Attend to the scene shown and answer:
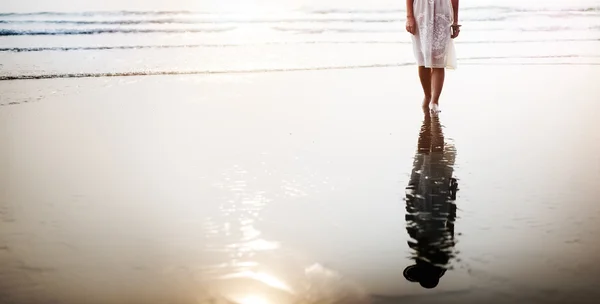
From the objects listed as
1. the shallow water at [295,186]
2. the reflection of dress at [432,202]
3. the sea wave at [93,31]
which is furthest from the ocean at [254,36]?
the reflection of dress at [432,202]

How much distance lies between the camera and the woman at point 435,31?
375cm

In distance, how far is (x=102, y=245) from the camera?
1659 millimetres

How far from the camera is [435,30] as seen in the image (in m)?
3.78

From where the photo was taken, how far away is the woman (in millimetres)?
3750

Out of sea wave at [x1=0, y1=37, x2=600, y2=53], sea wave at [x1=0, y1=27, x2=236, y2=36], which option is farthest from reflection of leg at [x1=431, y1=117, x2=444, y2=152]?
sea wave at [x1=0, y1=27, x2=236, y2=36]

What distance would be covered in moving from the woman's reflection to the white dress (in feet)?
2.90

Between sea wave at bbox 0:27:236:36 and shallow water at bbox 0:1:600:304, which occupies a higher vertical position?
sea wave at bbox 0:27:236:36

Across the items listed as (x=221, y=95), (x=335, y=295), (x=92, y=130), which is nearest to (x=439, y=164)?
(x=335, y=295)

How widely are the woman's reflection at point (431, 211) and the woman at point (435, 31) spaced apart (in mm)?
A: 847

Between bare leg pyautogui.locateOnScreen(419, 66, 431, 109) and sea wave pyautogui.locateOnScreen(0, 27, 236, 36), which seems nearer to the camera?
bare leg pyautogui.locateOnScreen(419, 66, 431, 109)

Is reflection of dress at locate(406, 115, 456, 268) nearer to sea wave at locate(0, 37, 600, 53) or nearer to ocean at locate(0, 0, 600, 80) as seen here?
ocean at locate(0, 0, 600, 80)

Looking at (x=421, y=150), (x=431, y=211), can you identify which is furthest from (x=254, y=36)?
(x=431, y=211)

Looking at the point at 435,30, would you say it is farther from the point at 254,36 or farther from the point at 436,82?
the point at 254,36

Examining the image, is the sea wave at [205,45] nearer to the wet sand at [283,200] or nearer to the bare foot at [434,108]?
the wet sand at [283,200]
